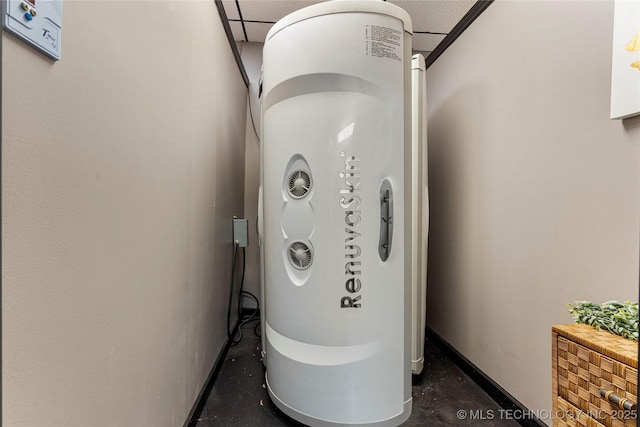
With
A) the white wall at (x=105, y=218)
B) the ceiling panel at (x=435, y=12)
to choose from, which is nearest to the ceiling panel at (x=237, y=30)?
the white wall at (x=105, y=218)

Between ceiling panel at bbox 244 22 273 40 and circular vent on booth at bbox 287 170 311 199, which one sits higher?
ceiling panel at bbox 244 22 273 40

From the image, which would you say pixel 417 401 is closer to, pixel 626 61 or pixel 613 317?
pixel 613 317

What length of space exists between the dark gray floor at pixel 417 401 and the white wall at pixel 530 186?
0.13 meters

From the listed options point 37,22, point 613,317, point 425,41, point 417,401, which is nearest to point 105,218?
point 37,22

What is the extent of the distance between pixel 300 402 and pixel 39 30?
1.18 metres

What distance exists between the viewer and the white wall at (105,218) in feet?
1.41

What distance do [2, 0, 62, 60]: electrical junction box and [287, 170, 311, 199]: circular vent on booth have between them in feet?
2.25

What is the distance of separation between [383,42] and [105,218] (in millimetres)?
962

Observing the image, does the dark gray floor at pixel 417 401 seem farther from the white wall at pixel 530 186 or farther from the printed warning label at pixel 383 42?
the printed warning label at pixel 383 42

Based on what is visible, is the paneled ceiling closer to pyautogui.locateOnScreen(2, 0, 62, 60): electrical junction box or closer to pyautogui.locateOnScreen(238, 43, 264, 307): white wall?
pyautogui.locateOnScreen(238, 43, 264, 307): white wall

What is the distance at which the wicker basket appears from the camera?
21.1 inches

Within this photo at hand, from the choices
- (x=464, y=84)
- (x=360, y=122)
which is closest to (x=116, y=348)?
(x=360, y=122)

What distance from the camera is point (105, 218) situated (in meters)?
0.61

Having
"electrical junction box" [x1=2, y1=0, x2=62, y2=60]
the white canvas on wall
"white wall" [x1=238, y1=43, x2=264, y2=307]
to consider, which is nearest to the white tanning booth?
the white canvas on wall
